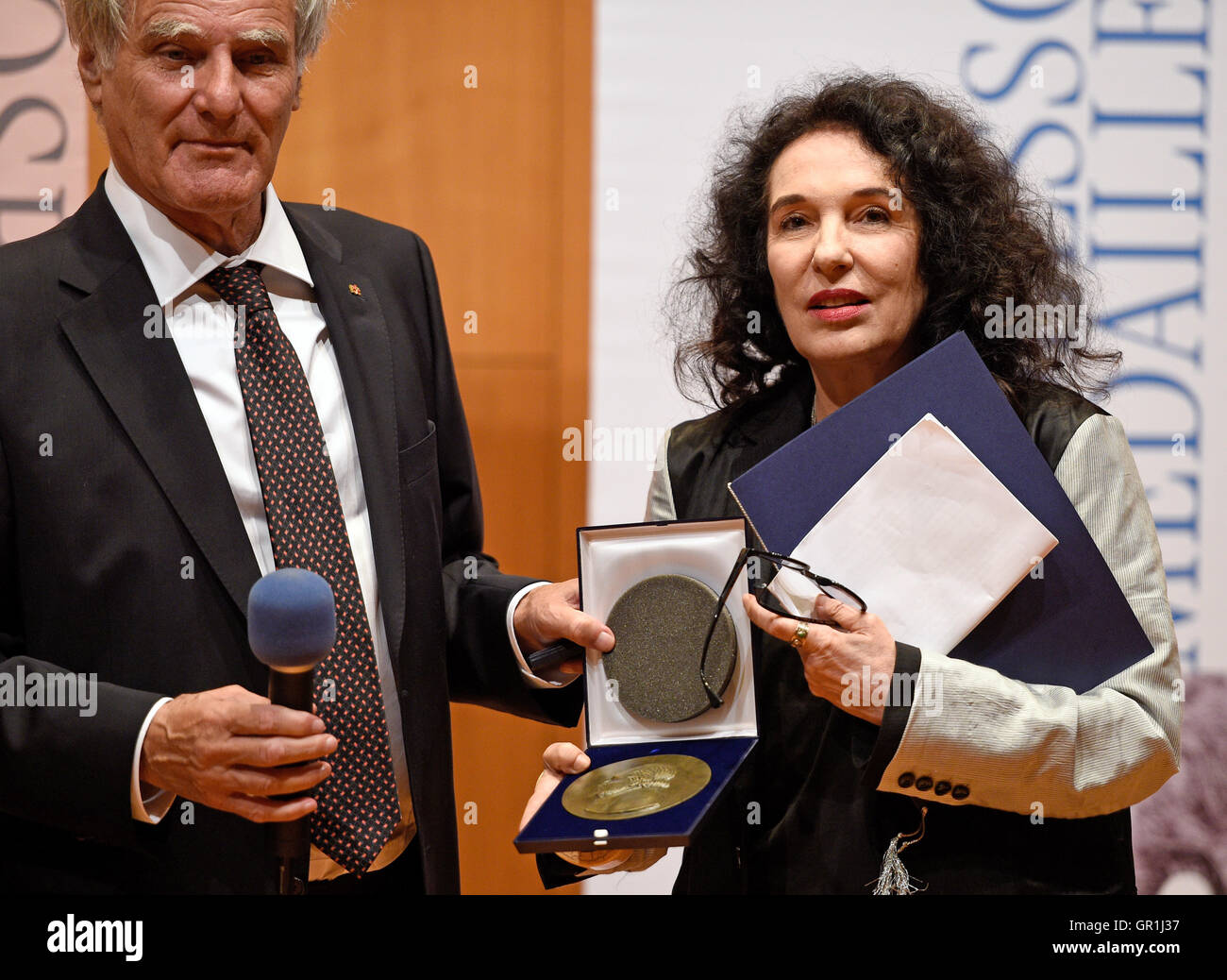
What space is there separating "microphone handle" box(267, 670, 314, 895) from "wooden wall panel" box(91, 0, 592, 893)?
150 cm

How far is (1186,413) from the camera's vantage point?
2.72m

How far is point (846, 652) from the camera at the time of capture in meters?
1.57

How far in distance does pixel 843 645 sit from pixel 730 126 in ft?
4.87

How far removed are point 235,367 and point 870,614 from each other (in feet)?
3.27

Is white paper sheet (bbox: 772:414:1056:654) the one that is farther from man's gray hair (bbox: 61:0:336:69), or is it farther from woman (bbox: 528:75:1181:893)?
man's gray hair (bbox: 61:0:336:69)

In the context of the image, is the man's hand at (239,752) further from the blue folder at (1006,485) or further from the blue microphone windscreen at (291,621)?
the blue folder at (1006,485)

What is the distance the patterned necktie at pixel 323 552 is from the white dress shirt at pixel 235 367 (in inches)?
1.3

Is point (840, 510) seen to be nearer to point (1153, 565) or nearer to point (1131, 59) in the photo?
point (1153, 565)

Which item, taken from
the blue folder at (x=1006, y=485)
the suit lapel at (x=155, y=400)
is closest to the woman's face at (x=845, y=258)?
the blue folder at (x=1006, y=485)

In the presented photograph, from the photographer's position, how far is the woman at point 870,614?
160cm

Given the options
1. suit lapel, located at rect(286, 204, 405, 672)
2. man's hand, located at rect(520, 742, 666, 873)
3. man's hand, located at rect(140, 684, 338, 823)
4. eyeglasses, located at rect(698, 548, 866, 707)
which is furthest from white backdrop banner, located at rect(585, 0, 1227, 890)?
man's hand, located at rect(140, 684, 338, 823)

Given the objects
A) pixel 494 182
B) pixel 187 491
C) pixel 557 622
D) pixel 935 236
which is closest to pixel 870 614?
pixel 557 622

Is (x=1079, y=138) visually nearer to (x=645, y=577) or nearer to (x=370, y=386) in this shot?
(x=645, y=577)
